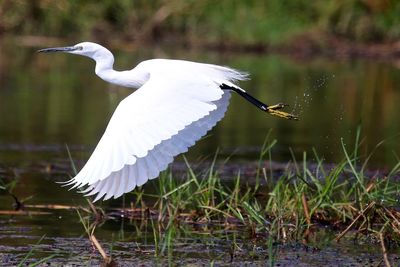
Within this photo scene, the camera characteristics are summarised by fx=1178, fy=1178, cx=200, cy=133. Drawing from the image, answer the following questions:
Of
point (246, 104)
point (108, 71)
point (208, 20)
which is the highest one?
point (108, 71)

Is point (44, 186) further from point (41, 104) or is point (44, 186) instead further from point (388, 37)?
point (388, 37)

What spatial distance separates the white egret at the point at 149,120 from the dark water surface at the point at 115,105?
0.58 metres

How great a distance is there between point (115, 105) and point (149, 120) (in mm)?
9156

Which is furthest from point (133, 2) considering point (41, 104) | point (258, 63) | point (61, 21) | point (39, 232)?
point (39, 232)

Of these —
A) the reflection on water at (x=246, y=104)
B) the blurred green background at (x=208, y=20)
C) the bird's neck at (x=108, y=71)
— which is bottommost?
the reflection on water at (x=246, y=104)

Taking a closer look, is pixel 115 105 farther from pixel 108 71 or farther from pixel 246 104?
pixel 108 71

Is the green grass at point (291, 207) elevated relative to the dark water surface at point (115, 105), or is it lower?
elevated

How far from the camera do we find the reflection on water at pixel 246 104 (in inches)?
469

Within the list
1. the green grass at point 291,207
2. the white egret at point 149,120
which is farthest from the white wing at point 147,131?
the green grass at point 291,207

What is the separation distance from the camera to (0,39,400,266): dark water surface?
7215 mm

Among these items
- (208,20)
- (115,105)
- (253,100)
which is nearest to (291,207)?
(253,100)

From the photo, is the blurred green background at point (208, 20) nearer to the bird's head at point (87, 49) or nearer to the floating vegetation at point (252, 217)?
the floating vegetation at point (252, 217)

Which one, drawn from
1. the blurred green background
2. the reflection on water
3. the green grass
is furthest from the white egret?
the blurred green background

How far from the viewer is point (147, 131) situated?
6.20 m
